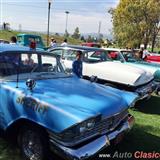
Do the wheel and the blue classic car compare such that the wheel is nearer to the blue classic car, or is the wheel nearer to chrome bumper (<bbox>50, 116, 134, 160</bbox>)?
the blue classic car

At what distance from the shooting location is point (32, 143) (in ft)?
15.3

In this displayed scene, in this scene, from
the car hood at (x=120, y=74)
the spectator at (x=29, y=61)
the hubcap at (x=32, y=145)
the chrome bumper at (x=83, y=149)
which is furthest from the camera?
the car hood at (x=120, y=74)

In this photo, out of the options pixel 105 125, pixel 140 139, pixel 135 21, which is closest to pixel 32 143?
pixel 105 125

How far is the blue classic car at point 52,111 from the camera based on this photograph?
423 centimetres

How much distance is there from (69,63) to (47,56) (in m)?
4.08

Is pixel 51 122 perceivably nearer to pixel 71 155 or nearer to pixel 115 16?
pixel 71 155

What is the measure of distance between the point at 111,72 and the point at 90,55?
113 cm

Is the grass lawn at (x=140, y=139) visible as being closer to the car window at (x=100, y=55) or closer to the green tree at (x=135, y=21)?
the car window at (x=100, y=55)

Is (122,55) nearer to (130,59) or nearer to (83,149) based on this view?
(130,59)

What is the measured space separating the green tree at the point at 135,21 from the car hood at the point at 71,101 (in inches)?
824

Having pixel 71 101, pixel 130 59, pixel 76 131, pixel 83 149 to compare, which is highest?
pixel 71 101

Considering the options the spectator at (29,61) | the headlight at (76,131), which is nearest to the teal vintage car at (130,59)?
the spectator at (29,61)

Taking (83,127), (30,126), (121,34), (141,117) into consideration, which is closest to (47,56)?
(30,126)

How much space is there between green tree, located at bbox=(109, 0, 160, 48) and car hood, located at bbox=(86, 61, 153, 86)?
16664 mm
